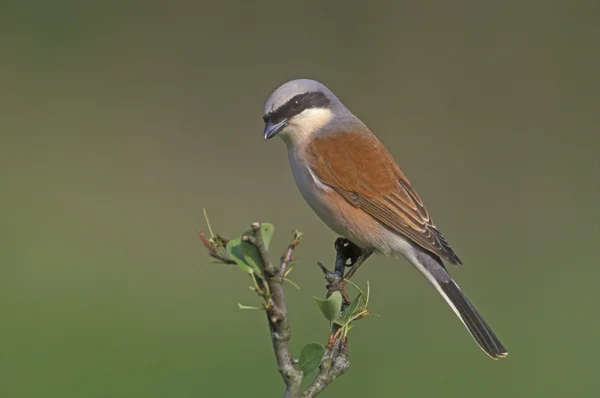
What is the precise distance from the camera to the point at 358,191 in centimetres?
281

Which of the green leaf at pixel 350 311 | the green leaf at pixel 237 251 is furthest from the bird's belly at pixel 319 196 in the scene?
the green leaf at pixel 237 251

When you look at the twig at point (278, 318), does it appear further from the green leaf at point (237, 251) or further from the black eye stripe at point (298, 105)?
the black eye stripe at point (298, 105)

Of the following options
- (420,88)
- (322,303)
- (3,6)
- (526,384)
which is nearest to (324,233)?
(420,88)

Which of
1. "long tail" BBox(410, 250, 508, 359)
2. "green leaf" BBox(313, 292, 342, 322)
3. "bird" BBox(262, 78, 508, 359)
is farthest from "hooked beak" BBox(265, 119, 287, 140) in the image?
"green leaf" BBox(313, 292, 342, 322)

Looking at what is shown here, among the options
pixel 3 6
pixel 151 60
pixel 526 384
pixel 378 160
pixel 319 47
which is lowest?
pixel 526 384

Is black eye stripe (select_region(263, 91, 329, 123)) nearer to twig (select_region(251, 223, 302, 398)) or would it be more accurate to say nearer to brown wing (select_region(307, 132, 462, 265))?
brown wing (select_region(307, 132, 462, 265))

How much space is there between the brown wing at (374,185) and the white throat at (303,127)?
6 cm

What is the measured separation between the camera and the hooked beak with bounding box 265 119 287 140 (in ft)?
8.91

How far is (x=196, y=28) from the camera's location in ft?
23.6

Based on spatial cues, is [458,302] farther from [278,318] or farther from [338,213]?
[278,318]

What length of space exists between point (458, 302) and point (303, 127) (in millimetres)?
803

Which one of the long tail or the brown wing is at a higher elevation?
the brown wing

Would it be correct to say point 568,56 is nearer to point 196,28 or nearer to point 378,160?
point 196,28

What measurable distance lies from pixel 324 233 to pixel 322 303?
509cm
